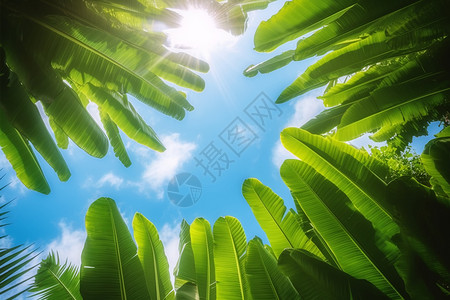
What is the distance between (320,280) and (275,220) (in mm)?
462

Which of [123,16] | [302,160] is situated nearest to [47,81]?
[123,16]

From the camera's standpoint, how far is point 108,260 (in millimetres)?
1670

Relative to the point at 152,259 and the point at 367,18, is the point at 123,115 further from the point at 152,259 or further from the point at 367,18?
the point at 367,18

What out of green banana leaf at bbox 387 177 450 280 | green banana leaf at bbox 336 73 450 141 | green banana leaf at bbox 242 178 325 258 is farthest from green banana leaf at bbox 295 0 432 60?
green banana leaf at bbox 242 178 325 258

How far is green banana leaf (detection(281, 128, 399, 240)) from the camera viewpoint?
1.55 m

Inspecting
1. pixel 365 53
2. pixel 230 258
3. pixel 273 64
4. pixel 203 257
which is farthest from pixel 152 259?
pixel 365 53

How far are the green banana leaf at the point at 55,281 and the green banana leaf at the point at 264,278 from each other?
146 cm

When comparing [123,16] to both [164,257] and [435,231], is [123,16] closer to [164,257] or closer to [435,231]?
[164,257]

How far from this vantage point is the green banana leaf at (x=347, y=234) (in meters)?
1.49

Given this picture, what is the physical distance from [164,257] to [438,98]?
244cm

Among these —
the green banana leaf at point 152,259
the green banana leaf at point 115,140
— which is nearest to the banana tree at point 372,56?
the green banana leaf at point 152,259

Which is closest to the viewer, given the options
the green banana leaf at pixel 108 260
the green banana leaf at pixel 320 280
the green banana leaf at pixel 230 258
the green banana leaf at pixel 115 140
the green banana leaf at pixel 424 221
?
the green banana leaf at pixel 424 221

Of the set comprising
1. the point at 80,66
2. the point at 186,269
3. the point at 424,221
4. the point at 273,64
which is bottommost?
the point at 424,221

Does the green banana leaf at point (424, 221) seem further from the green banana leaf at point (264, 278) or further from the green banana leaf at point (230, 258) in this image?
the green banana leaf at point (230, 258)
